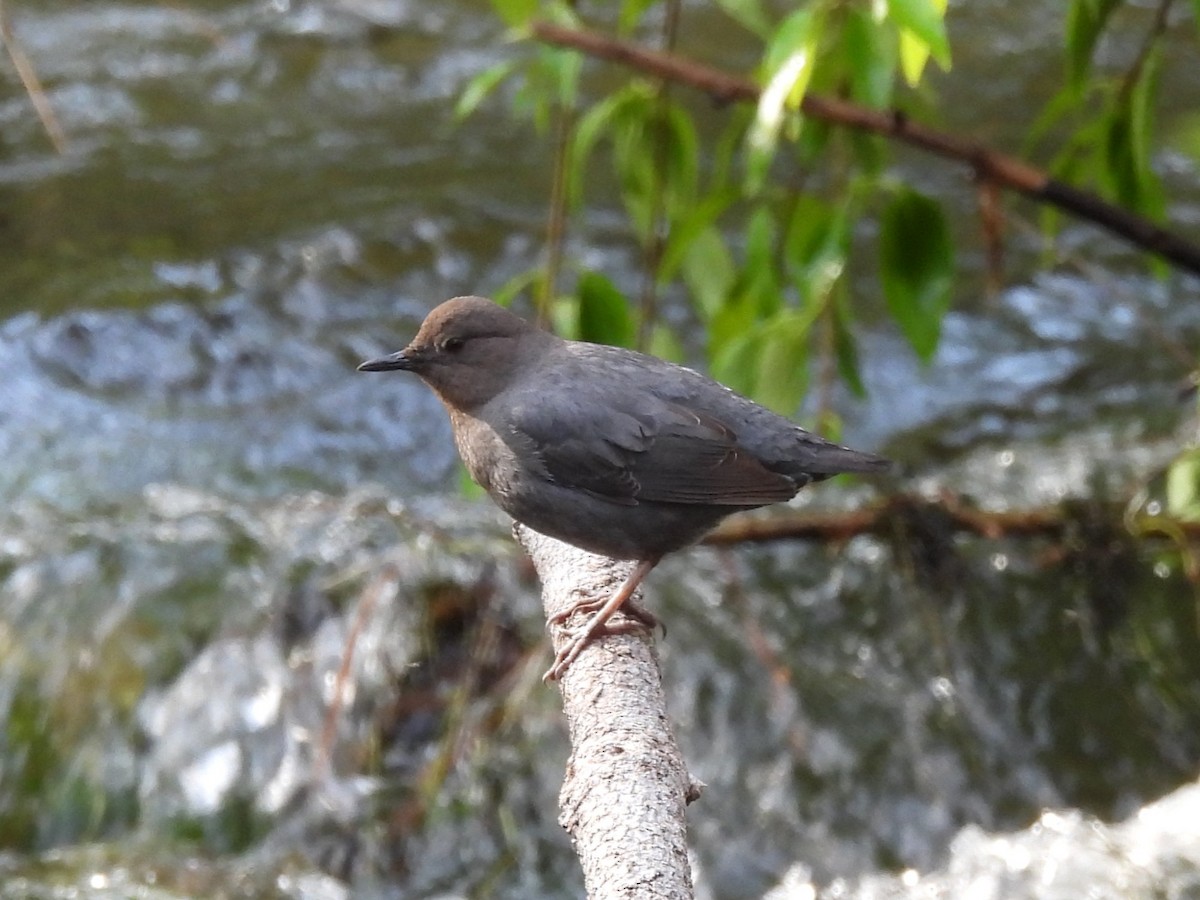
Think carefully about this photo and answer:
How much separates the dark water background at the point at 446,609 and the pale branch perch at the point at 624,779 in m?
1.84

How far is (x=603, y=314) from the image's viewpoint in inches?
149

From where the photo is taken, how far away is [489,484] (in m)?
3.13

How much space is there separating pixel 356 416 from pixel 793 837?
9.89 ft

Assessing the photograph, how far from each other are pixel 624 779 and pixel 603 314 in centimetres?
184

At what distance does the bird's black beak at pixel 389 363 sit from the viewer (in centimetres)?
310

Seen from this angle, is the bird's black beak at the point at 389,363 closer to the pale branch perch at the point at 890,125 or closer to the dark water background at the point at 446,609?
the pale branch perch at the point at 890,125

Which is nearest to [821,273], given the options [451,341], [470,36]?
[451,341]

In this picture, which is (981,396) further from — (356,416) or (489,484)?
(489,484)

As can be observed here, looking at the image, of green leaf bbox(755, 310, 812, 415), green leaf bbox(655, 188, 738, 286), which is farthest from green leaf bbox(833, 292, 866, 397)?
green leaf bbox(655, 188, 738, 286)

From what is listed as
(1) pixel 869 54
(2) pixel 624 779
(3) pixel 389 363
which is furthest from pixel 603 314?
(2) pixel 624 779

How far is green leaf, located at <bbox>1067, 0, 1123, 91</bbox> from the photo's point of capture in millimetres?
3369

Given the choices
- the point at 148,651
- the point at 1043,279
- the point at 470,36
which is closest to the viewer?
the point at 148,651

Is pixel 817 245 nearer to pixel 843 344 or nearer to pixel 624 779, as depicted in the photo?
pixel 843 344

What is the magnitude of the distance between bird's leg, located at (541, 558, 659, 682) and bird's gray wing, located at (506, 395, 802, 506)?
180 mm
